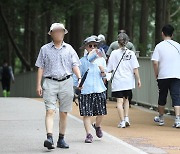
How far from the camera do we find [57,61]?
9875mm

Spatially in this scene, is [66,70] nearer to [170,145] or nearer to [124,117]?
[170,145]

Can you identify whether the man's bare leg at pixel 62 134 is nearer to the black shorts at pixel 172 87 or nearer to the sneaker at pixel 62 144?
the sneaker at pixel 62 144

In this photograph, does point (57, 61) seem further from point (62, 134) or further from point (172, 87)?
point (172, 87)

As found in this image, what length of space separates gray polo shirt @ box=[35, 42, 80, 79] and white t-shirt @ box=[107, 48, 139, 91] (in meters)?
A: 3.21

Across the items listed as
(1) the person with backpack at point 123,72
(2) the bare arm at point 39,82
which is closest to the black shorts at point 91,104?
(2) the bare arm at point 39,82

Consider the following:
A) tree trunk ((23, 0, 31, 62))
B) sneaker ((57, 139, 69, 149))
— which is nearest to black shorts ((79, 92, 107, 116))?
sneaker ((57, 139, 69, 149))

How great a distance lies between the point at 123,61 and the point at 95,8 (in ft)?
81.7

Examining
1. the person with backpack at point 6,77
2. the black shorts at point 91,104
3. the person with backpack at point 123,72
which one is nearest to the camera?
the black shorts at point 91,104

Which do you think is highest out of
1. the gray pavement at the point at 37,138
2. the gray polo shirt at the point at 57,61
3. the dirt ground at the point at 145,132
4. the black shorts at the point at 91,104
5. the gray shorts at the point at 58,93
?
the gray polo shirt at the point at 57,61

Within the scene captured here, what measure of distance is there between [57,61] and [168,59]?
152 inches

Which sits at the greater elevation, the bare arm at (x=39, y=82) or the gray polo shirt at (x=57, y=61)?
the gray polo shirt at (x=57, y=61)

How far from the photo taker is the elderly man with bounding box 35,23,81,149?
983cm

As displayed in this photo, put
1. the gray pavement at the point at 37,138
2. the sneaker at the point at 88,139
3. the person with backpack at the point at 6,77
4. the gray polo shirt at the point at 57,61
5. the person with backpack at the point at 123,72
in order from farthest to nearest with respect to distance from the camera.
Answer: the person with backpack at the point at 6,77 < the person with backpack at the point at 123,72 < the sneaker at the point at 88,139 < the gray polo shirt at the point at 57,61 < the gray pavement at the point at 37,138

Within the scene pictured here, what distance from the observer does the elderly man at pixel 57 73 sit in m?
9.83
